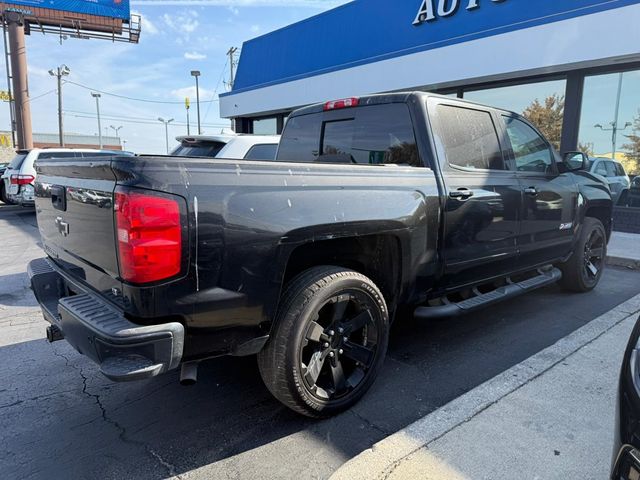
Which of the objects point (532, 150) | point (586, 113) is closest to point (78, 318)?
point (532, 150)

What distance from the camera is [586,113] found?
30.3 ft

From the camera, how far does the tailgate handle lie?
2.65 metres

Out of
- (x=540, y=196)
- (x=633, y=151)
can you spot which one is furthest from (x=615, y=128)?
(x=540, y=196)

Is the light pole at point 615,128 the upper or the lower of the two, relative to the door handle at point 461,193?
upper

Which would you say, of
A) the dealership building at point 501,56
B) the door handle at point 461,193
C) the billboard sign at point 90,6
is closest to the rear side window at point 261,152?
the door handle at point 461,193

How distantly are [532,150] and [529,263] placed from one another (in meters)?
1.10

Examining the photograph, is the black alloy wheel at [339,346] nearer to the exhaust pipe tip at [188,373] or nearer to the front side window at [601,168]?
the exhaust pipe tip at [188,373]

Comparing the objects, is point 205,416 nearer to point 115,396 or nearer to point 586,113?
point 115,396

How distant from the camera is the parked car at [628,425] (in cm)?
143

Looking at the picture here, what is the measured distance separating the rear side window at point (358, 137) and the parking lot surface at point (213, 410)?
158cm

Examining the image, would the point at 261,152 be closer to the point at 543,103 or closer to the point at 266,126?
the point at 543,103

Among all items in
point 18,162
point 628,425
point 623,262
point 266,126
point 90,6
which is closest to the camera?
point 628,425

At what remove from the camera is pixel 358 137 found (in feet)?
12.2

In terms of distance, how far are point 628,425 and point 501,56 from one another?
9.45 meters
